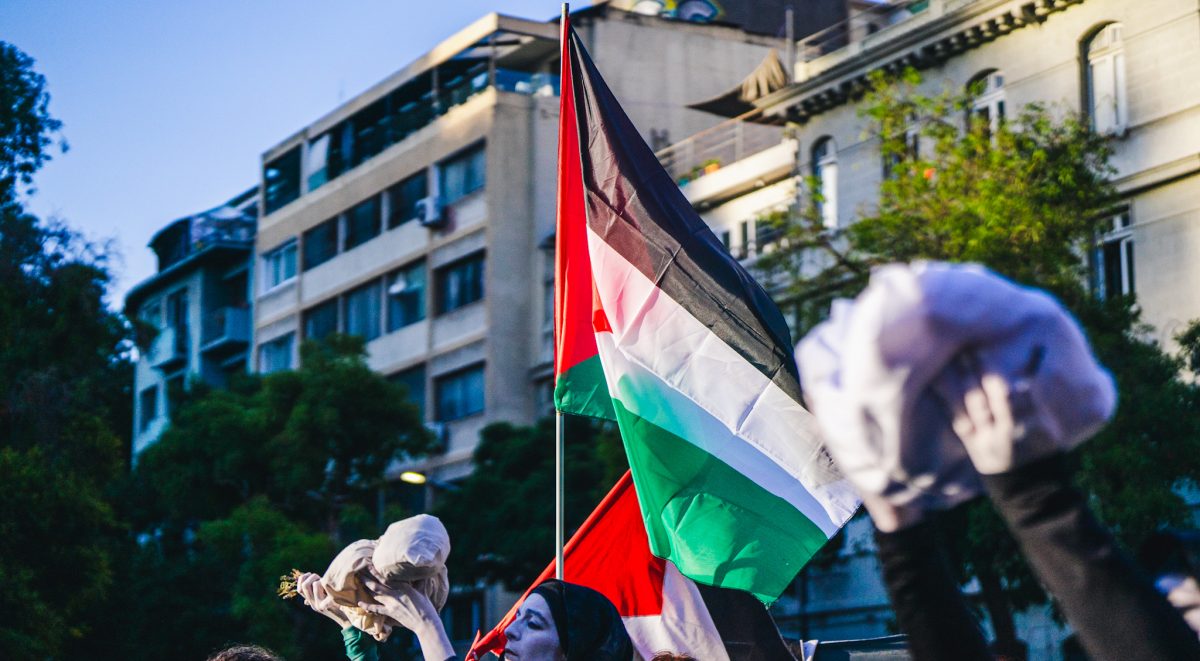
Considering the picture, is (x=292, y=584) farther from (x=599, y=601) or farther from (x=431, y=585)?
(x=599, y=601)

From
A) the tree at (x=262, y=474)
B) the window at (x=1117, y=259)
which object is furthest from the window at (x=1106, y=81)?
the tree at (x=262, y=474)

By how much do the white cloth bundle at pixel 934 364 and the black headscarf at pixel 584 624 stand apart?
122 inches

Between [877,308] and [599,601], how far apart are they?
3366 millimetres

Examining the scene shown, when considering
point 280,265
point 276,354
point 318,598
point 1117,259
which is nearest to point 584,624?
point 318,598

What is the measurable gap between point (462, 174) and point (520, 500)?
1427cm

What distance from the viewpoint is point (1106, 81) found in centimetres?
2662

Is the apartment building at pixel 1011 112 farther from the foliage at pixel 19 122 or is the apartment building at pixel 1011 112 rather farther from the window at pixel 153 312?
the window at pixel 153 312

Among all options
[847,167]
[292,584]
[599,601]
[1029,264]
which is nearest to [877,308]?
[599,601]

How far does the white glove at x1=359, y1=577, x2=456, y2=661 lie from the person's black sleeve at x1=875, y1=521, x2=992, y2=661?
3322 mm

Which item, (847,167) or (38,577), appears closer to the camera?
(38,577)

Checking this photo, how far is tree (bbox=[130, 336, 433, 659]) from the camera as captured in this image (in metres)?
32.7

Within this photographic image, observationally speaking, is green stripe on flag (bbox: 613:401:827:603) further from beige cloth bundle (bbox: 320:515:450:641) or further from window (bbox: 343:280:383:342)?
window (bbox: 343:280:383:342)

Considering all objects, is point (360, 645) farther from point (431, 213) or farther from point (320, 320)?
point (320, 320)

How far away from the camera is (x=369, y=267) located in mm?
45469
